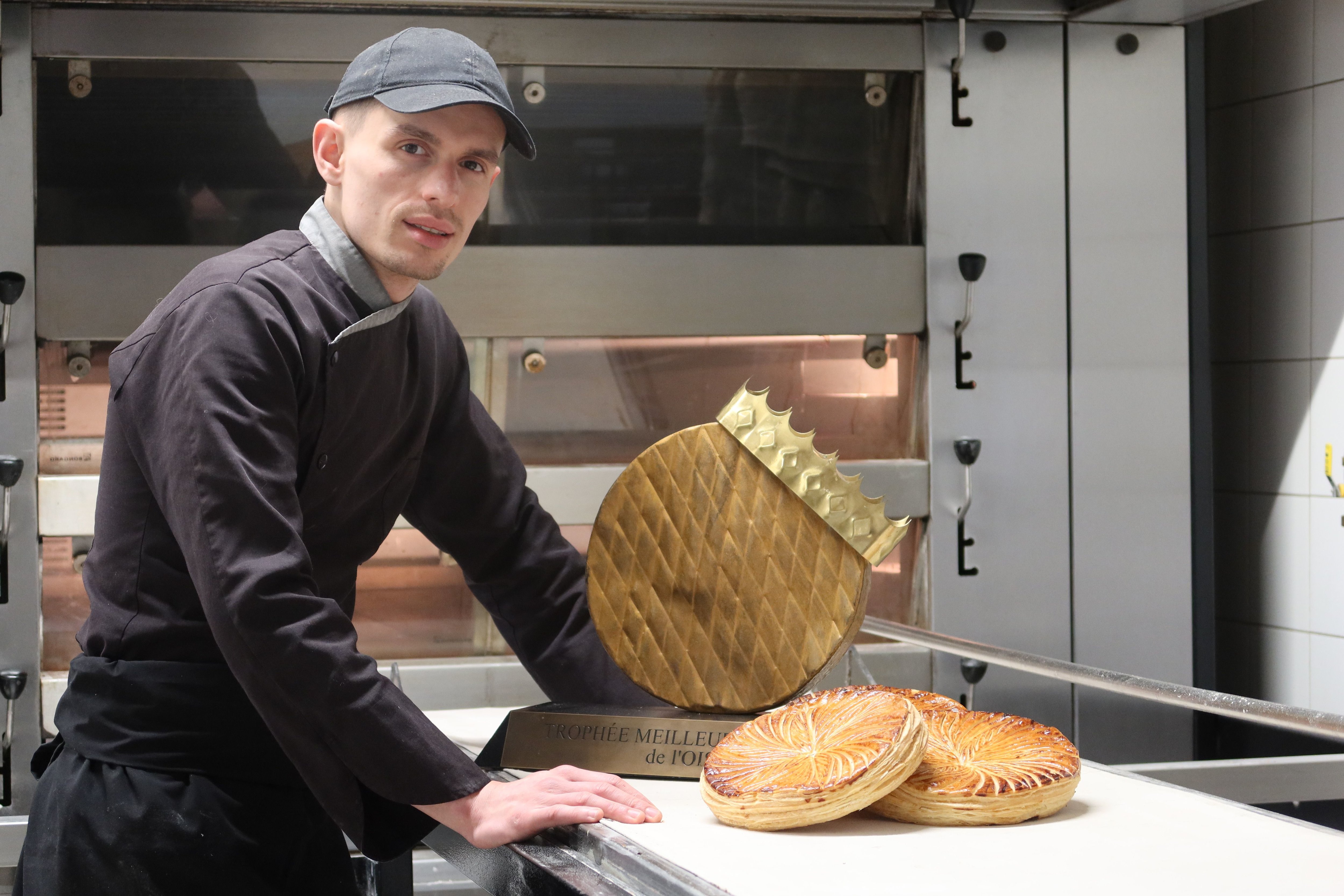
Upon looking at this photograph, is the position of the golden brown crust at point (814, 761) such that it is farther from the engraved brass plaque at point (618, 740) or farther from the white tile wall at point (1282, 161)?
the white tile wall at point (1282, 161)

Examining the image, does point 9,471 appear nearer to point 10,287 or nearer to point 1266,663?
point 10,287

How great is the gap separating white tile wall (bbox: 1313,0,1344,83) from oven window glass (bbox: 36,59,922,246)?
876 millimetres

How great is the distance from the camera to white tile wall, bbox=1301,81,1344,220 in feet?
8.70

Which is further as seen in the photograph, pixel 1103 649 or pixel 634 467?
pixel 1103 649

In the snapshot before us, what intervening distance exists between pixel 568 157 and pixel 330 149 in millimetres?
1336

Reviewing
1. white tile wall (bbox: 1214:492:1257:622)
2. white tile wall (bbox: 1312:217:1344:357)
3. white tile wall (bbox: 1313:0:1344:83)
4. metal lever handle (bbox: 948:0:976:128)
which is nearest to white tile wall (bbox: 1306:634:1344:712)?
white tile wall (bbox: 1214:492:1257:622)

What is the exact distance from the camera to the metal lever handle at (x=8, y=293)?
231 cm

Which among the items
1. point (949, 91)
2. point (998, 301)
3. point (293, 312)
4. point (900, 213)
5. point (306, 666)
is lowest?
point (306, 666)

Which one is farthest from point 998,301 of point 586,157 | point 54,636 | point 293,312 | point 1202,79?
point 54,636

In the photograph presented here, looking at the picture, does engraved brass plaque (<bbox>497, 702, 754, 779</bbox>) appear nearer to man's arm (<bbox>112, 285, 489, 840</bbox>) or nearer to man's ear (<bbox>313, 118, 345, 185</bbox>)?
man's arm (<bbox>112, 285, 489, 840</bbox>)

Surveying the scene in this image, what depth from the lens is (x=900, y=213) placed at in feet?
8.87

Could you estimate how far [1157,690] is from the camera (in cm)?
130

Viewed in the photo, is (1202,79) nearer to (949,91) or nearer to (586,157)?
(949,91)

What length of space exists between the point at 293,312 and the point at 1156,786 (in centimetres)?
93
